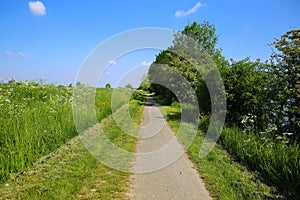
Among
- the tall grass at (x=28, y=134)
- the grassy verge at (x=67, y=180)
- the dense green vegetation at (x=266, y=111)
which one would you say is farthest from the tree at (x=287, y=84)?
the tall grass at (x=28, y=134)

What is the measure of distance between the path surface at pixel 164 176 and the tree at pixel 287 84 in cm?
290

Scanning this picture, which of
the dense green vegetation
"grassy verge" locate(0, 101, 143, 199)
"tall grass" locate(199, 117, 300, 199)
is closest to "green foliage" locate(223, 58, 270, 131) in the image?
the dense green vegetation

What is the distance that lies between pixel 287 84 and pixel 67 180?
6069 millimetres

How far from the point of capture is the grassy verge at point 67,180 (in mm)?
3379

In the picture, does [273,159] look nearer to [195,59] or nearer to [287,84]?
[287,84]

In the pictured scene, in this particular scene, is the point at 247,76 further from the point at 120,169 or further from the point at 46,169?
the point at 46,169

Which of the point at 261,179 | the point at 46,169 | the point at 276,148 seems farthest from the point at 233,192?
the point at 46,169

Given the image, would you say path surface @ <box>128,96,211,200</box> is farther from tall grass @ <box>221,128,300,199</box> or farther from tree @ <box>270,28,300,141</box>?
tree @ <box>270,28,300,141</box>

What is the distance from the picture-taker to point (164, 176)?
4328 millimetres

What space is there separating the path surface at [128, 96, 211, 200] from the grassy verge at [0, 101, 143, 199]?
0.34 m

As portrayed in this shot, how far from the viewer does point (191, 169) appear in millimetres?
4738

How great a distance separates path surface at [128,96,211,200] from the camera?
11.8 ft

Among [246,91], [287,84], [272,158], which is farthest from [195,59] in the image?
[272,158]

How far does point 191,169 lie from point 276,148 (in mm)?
2013
